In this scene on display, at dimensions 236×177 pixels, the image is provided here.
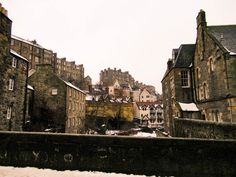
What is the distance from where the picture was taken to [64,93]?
97.3ft

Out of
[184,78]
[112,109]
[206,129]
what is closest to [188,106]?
[184,78]

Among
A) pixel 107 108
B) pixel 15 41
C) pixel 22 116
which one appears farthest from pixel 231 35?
pixel 15 41

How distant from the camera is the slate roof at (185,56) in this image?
25891 mm

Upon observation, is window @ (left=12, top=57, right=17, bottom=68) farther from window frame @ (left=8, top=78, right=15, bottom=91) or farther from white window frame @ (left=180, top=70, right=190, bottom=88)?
white window frame @ (left=180, top=70, right=190, bottom=88)

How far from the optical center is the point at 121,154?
658cm

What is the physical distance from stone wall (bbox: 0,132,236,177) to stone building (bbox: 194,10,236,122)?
1163 centimetres

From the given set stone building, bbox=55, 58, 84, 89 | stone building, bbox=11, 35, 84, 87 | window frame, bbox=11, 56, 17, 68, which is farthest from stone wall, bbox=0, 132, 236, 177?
stone building, bbox=55, 58, 84, 89

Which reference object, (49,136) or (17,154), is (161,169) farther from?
(17,154)

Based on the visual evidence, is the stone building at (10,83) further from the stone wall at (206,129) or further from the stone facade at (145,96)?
the stone facade at (145,96)

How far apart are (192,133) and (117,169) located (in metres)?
10.3

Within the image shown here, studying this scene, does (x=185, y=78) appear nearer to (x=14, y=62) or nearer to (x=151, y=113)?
(x=14, y=62)

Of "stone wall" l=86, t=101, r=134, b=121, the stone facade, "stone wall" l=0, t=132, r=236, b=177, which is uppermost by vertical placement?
the stone facade

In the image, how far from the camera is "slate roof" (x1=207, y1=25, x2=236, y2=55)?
18859 mm

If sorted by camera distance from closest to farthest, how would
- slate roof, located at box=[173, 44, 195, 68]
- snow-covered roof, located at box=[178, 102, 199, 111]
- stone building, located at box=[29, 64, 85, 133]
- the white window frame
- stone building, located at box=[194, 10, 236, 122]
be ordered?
stone building, located at box=[194, 10, 236, 122], snow-covered roof, located at box=[178, 102, 199, 111], the white window frame, slate roof, located at box=[173, 44, 195, 68], stone building, located at box=[29, 64, 85, 133]
